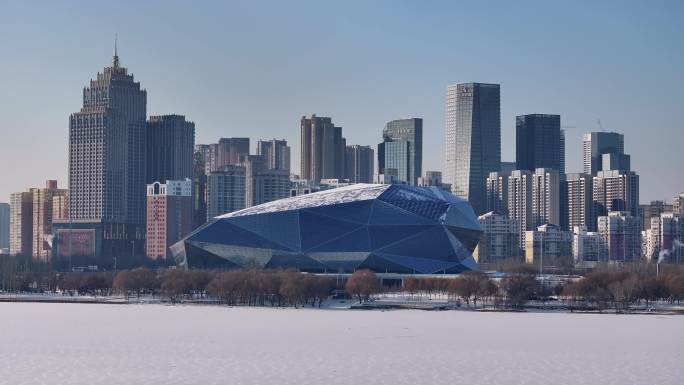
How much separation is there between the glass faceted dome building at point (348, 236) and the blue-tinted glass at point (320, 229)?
0.35 feet

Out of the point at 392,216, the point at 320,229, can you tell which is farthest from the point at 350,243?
the point at 392,216

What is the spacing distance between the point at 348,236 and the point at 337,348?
287 ft

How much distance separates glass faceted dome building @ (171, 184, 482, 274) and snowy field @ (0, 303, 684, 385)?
56693 mm

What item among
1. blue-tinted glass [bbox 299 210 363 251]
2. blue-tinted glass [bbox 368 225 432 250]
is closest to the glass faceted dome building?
blue-tinted glass [bbox 368 225 432 250]

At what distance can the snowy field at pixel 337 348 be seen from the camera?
55.1 metres

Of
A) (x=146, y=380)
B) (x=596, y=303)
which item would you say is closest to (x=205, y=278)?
(x=596, y=303)

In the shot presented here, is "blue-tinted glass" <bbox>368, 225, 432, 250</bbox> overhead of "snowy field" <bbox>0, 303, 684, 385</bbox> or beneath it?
overhead

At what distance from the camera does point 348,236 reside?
154 meters

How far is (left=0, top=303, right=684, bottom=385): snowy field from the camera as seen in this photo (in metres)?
55.1

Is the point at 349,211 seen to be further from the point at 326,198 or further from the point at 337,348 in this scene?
the point at 337,348

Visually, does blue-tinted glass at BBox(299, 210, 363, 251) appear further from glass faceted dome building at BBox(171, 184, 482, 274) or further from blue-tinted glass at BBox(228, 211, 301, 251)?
blue-tinted glass at BBox(228, 211, 301, 251)

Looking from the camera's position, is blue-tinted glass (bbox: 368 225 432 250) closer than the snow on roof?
Yes

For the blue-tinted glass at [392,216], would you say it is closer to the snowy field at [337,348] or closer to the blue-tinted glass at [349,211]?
the blue-tinted glass at [349,211]

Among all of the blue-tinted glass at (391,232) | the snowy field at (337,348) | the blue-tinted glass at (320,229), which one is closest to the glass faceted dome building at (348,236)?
the blue-tinted glass at (391,232)
